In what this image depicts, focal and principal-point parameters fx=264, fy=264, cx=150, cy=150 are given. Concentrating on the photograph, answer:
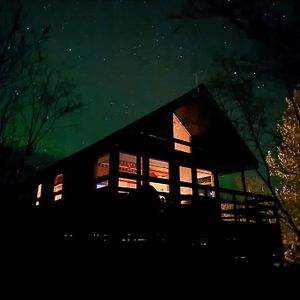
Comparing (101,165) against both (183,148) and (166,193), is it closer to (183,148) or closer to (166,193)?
(183,148)

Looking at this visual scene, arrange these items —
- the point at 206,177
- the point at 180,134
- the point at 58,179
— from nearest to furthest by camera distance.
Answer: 1. the point at 180,134
2. the point at 206,177
3. the point at 58,179

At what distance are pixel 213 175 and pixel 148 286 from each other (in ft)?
33.6

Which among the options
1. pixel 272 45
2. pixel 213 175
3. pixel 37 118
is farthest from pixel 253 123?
pixel 37 118

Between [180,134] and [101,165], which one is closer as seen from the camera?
[101,165]

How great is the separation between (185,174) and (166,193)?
6.10 m

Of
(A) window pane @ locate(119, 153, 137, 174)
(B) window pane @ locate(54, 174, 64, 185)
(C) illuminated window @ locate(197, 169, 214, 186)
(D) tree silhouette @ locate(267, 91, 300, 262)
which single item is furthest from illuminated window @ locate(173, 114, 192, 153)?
(B) window pane @ locate(54, 174, 64, 185)

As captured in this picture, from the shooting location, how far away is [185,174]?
45.3 feet

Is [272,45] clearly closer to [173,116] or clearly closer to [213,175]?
[173,116]

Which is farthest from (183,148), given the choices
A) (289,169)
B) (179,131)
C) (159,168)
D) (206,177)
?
(289,169)

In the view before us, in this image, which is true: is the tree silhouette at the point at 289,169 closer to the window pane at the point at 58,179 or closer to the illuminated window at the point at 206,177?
the illuminated window at the point at 206,177

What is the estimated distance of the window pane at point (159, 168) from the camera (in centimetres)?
1296

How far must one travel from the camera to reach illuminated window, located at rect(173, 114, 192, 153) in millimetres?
13953

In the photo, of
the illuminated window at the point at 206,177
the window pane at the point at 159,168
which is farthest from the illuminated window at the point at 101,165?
the illuminated window at the point at 206,177

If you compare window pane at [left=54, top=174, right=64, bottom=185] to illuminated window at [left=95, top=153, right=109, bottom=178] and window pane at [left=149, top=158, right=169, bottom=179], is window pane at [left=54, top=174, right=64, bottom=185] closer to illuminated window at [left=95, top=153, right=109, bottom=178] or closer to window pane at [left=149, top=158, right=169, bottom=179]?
illuminated window at [left=95, top=153, right=109, bottom=178]
